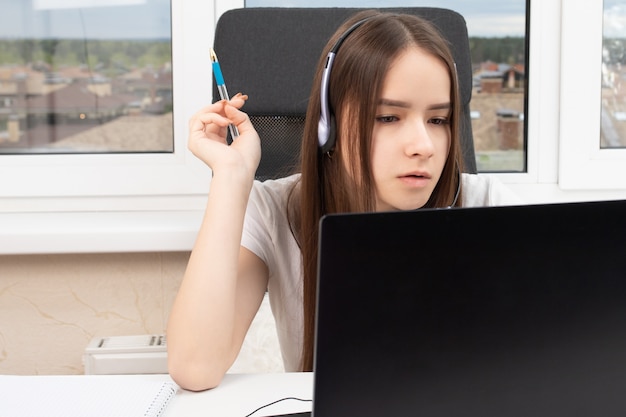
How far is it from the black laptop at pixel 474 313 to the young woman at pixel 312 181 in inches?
15.9

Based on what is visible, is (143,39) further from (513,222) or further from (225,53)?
(513,222)

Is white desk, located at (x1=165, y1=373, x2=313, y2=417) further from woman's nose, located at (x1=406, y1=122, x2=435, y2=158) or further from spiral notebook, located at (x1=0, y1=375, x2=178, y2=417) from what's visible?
woman's nose, located at (x1=406, y1=122, x2=435, y2=158)

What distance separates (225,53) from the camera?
1.25 m

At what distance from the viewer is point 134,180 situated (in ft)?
5.70

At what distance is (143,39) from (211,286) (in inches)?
39.4

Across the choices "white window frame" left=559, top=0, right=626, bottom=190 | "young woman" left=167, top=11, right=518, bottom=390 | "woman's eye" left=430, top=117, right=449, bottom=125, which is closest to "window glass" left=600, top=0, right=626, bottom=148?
"white window frame" left=559, top=0, right=626, bottom=190

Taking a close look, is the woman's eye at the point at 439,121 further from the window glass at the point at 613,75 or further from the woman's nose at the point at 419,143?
the window glass at the point at 613,75

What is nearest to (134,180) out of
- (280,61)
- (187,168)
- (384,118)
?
(187,168)

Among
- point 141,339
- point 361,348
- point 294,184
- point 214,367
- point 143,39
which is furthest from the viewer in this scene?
point 143,39

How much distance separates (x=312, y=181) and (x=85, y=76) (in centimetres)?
91

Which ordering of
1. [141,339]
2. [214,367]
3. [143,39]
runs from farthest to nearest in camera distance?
[143,39]
[141,339]
[214,367]

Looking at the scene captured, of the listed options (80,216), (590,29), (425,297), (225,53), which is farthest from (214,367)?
(590,29)

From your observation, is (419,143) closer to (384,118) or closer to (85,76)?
(384,118)

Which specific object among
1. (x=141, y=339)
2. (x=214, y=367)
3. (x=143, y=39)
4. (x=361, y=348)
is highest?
(x=143, y=39)
